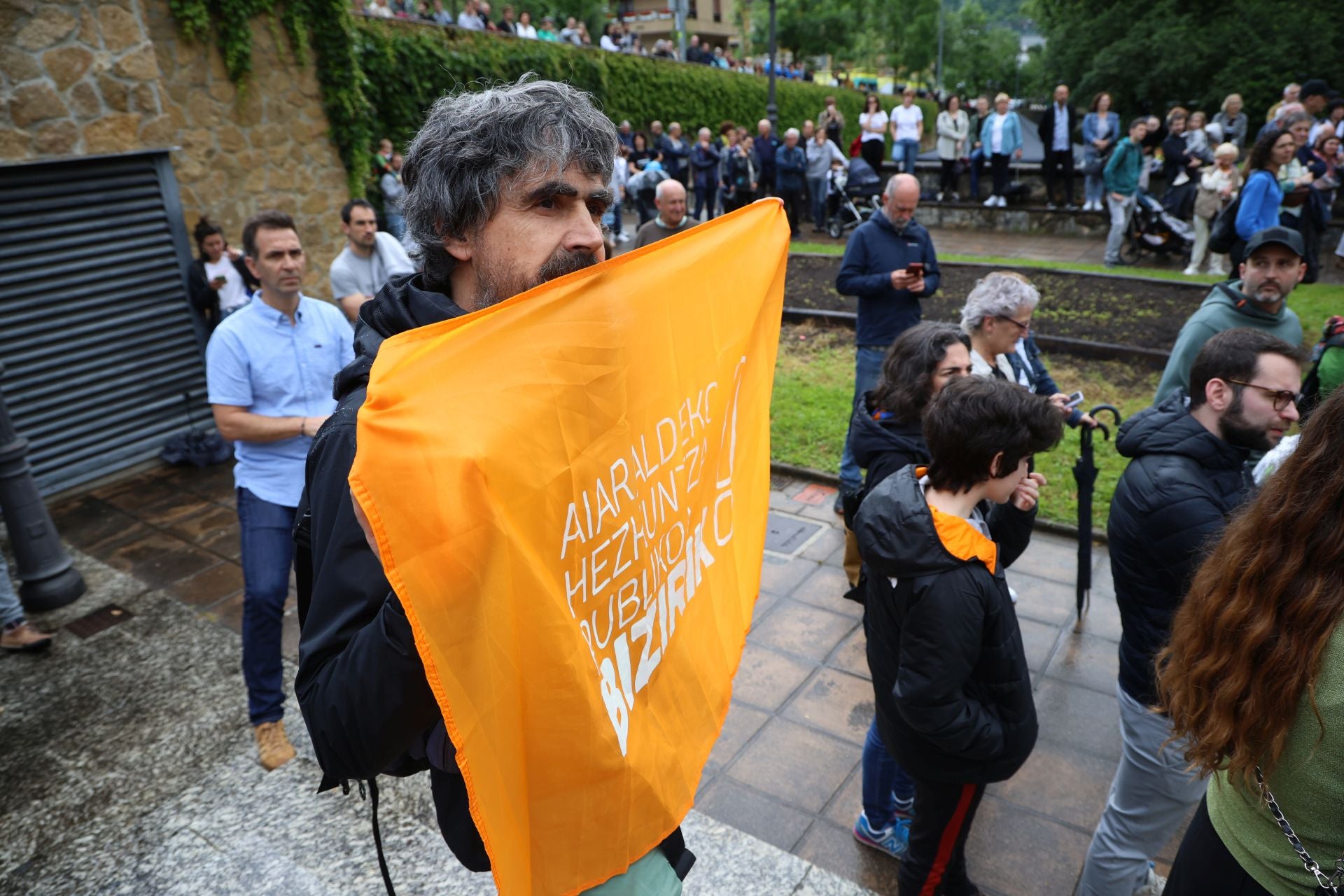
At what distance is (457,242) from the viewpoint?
5.55 feet

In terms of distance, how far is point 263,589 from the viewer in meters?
3.48

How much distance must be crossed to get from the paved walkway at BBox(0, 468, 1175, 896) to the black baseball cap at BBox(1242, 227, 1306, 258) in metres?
2.00

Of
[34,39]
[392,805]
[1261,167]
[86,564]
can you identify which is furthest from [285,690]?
[1261,167]

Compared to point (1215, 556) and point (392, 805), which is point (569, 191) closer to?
point (1215, 556)

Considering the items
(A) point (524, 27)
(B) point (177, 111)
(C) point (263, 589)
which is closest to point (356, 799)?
(C) point (263, 589)

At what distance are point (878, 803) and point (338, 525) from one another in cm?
248

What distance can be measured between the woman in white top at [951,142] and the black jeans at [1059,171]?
202cm

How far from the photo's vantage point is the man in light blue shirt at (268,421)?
3508mm

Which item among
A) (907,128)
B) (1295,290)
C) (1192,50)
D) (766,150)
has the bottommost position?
(1295,290)

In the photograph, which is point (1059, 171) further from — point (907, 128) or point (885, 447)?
point (885, 447)

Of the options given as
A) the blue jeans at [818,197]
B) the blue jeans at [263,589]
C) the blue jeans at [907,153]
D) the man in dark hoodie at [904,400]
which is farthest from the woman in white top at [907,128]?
the blue jeans at [263,589]

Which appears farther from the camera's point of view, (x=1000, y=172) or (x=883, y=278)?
(x=1000, y=172)

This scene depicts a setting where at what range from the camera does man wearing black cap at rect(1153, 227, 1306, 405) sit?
167 inches

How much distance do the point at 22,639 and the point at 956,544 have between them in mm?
4784
